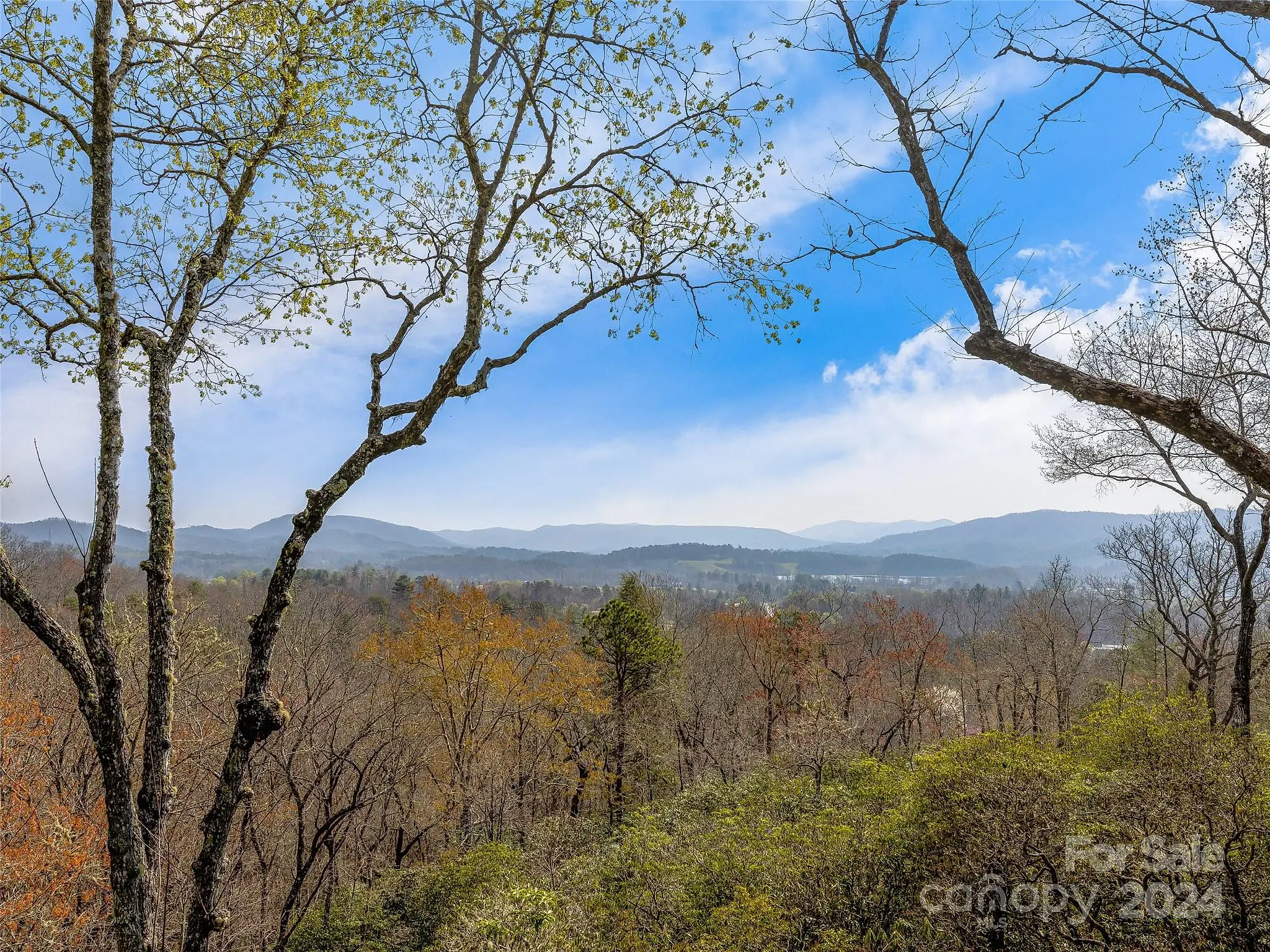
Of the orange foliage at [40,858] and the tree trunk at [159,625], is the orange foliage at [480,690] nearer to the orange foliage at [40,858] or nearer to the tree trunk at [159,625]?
the orange foliage at [40,858]

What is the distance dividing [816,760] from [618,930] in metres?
7.07

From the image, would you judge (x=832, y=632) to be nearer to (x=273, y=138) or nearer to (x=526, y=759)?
(x=526, y=759)

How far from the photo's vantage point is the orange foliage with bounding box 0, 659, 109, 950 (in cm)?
897

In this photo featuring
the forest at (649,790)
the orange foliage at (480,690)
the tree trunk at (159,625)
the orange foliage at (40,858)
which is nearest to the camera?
the tree trunk at (159,625)

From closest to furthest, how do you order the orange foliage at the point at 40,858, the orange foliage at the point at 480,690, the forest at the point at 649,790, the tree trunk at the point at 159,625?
the tree trunk at the point at 159,625 < the forest at the point at 649,790 < the orange foliage at the point at 40,858 < the orange foliage at the point at 480,690

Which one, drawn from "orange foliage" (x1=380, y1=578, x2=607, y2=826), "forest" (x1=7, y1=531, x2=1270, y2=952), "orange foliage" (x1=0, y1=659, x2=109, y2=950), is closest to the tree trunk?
"forest" (x1=7, y1=531, x2=1270, y2=952)

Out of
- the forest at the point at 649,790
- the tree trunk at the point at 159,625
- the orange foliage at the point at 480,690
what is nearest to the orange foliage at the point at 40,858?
the forest at the point at 649,790

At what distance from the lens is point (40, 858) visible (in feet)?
31.8

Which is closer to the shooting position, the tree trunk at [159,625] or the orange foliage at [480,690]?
the tree trunk at [159,625]

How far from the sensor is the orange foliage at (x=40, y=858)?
8971 millimetres

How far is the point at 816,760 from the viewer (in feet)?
43.4

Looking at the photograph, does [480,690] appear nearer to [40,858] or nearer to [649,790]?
[649,790]

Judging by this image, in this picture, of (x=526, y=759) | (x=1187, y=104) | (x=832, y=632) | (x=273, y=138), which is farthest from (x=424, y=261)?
(x=832, y=632)

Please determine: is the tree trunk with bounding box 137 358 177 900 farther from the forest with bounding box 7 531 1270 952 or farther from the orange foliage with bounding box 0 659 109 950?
the orange foliage with bounding box 0 659 109 950
